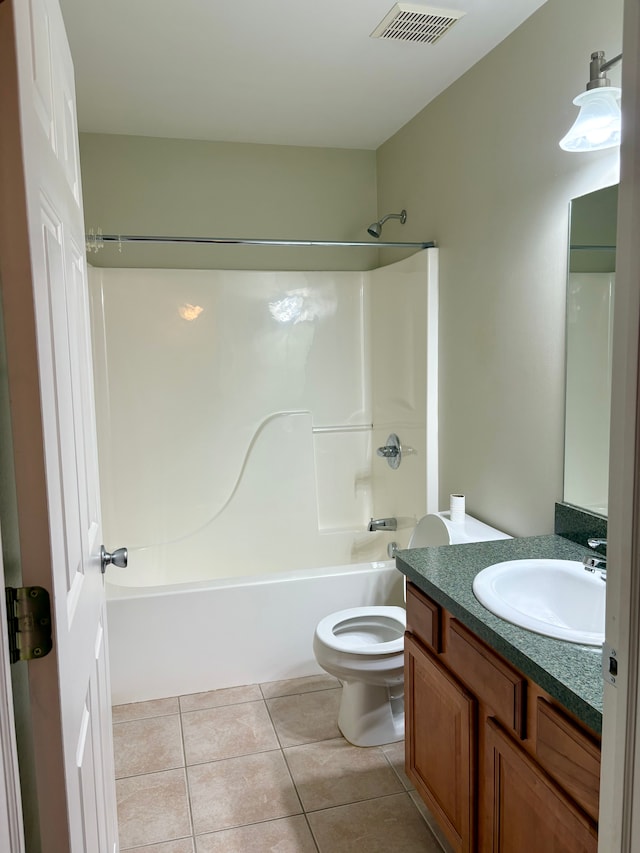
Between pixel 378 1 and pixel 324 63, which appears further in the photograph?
pixel 324 63

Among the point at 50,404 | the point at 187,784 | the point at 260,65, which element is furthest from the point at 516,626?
the point at 260,65

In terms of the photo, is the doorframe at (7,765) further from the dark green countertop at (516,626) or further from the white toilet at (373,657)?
the white toilet at (373,657)

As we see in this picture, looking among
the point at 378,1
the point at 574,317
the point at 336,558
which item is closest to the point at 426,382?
the point at 574,317

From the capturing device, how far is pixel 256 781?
209cm

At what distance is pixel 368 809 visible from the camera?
1.95 m

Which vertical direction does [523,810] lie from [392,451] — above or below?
below

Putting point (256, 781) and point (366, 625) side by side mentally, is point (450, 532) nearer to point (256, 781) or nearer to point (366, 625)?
point (366, 625)

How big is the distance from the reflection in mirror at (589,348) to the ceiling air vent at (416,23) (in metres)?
0.78

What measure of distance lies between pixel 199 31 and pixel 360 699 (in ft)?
7.90

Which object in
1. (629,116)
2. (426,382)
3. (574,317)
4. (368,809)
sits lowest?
(368,809)

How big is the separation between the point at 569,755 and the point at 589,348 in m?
1.17

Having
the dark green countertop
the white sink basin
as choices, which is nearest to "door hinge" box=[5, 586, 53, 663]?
the dark green countertop

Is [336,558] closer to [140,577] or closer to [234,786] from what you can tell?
[140,577]

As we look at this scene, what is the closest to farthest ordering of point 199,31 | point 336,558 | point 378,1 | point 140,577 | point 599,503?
point 599,503 → point 378,1 → point 199,31 → point 140,577 → point 336,558
